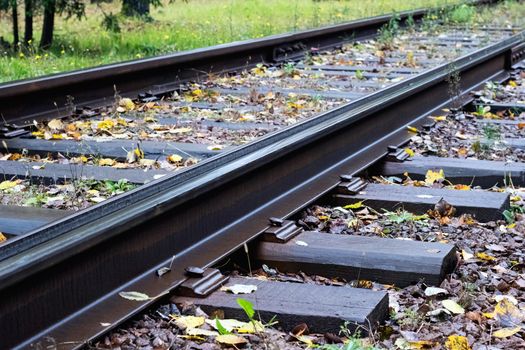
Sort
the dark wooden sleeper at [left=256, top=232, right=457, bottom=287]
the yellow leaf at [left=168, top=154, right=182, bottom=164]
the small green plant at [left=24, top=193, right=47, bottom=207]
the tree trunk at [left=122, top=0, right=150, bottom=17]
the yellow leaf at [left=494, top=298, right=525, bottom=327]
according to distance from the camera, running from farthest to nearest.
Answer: the tree trunk at [left=122, top=0, right=150, bottom=17]
the yellow leaf at [left=168, top=154, right=182, bottom=164]
the small green plant at [left=24, top=193, right=47, bottom=207]
the dark wooden sleeper at [left=256, top=232, right=457, bottom=287]
the yellow leaf at [left=494, top=298, right=525, bottom=327]

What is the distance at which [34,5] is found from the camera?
11508 millimetres

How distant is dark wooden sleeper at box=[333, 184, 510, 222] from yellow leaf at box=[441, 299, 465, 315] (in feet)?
3.46

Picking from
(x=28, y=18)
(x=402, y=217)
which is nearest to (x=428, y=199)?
(x=402, y=217)

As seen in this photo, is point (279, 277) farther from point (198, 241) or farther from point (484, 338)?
point (484, 338)

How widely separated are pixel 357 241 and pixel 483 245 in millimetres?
548

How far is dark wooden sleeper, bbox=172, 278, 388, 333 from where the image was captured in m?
2.77

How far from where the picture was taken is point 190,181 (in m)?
3.45

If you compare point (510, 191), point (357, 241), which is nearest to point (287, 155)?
point (357, 241)

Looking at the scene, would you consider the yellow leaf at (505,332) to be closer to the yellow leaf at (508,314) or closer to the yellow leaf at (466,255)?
the yellow leaf at (508,314)

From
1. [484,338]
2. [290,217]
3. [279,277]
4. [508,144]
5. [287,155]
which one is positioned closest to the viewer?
[484,338]

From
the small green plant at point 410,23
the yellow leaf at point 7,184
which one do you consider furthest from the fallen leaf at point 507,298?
the small green plant at point 410,23

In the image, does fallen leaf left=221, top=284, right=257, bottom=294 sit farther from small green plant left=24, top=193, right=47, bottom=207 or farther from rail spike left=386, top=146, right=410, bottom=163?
rail spike left=386, top=146, right=410, bottom=163

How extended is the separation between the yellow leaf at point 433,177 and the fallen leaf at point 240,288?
6.17 ft

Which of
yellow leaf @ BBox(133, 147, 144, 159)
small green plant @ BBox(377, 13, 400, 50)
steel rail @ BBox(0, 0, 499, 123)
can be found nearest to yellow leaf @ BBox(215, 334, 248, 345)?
yellow leaf @ BBox(133, 147, 144, 159)
